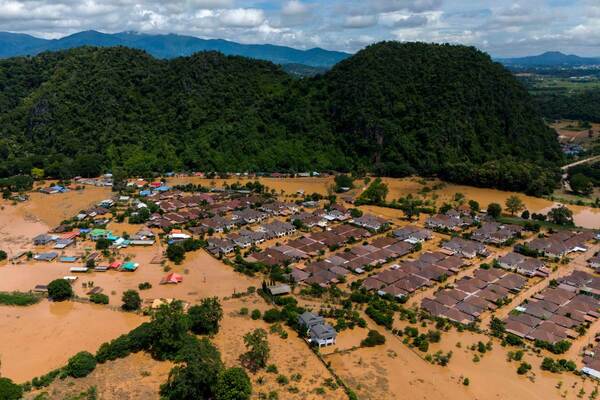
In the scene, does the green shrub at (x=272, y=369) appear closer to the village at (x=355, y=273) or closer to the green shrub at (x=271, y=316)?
the village at (x=355, y=273)

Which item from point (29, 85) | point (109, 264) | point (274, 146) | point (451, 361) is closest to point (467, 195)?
point (274, 146)

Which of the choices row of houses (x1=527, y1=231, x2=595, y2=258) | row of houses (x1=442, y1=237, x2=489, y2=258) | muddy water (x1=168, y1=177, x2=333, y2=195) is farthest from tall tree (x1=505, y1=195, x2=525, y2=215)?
muddy water (x1=168, y1=177, x2=333, y2=195)

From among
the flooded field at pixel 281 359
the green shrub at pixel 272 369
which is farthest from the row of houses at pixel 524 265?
the green shrub at pixel 272 369

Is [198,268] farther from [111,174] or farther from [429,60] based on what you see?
[429,60]

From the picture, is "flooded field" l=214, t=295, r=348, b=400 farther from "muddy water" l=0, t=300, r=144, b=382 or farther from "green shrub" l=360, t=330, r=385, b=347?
"muddy water" l=0, t=300, r=144, b=382

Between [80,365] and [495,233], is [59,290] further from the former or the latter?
[495,233]

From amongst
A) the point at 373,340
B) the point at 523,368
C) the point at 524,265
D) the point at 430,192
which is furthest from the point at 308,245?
the point at 430,192
